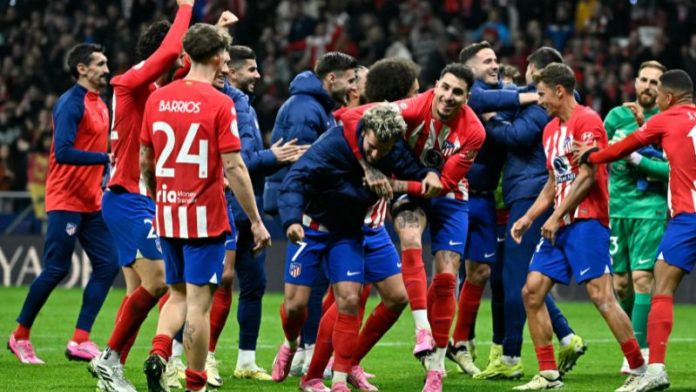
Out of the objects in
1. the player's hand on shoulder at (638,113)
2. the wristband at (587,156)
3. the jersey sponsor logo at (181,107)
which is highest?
the player's hand on shoulder at (638,113)

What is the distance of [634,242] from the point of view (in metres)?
10.8

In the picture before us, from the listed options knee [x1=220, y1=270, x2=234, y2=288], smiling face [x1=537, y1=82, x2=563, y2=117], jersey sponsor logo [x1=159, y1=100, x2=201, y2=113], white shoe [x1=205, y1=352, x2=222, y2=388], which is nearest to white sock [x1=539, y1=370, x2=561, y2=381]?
smiling face [x1=537, y1=82, x2=563, y2=117]

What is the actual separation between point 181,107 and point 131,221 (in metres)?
1.47

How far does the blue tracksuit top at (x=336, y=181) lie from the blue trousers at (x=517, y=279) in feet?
5.32

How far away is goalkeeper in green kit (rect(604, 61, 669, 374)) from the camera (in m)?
10.4

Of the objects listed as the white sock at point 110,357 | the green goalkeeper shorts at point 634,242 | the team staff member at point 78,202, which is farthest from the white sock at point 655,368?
the team staff member at point 78,202

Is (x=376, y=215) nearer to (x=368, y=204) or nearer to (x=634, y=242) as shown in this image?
(x=368, y=204)

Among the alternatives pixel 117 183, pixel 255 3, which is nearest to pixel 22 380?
pixel 117 183

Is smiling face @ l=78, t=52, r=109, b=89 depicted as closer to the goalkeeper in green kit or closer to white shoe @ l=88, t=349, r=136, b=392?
white shoe @ l=88, t=349, r=136, b=392

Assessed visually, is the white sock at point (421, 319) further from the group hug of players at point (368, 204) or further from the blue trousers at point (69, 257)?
the blue trousers at point (69, 257)

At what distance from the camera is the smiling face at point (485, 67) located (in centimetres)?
991

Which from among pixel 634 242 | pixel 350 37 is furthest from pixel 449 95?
pixel 350 37

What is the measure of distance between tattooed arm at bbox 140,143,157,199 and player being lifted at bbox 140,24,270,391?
13 cm

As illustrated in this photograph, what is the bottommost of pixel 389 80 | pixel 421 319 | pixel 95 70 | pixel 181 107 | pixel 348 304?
pixel 421 319
